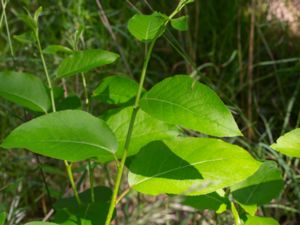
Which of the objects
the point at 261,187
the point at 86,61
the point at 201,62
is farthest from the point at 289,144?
the point at 201,62

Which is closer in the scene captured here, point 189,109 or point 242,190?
point 189,109

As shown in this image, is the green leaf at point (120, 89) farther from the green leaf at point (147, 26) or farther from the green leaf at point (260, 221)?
the green leaf at point (260, 221)

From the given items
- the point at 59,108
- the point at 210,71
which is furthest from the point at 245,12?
the point at 59,108

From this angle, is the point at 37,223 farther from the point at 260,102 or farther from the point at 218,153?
the point at 260,102

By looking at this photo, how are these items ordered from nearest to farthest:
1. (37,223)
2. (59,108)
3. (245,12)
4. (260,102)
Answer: (37,223)
(59,108)
(260,102)
(245,12)

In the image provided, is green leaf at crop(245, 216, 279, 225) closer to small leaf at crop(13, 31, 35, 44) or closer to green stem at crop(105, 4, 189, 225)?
green stem at crop(105, 4, 189, 225)

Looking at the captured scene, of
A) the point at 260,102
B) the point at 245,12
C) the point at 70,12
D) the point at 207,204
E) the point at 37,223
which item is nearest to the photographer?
the point at 37,223

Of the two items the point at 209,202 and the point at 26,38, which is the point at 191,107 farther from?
the point at 26,38
